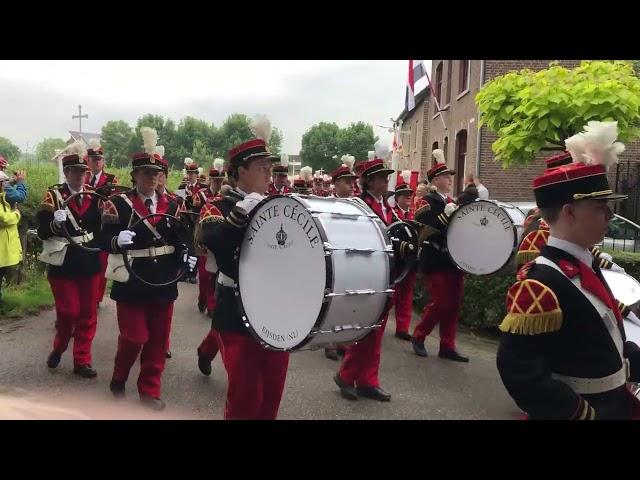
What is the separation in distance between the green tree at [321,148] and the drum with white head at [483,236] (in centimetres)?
4505

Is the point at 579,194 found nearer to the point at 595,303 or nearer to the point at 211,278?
the point at 595,303

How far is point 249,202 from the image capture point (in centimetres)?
326

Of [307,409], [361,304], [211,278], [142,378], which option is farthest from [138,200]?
[211,278]

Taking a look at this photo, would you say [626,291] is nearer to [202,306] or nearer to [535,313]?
[535,313]

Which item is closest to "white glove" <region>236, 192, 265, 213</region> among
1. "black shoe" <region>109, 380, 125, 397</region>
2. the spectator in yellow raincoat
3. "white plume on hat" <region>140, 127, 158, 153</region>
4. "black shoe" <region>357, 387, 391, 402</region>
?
"white plume on hat" <region>140, 127, 158, 153</region>

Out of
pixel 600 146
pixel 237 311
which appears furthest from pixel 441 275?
pixel 600 146

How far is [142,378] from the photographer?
→ 477 centimetres

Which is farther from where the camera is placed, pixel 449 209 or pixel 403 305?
pixel 403 305

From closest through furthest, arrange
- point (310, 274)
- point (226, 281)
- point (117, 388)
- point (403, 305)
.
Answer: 1. point (310, 274)
2. point (226, 281)
3. point (117, 388)
4. point (403, 305)

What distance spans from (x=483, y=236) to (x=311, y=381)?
230cm

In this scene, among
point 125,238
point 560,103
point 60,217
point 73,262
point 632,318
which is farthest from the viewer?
point 560,103

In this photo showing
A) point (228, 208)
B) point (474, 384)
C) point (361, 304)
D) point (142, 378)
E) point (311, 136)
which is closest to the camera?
point (361, 304)

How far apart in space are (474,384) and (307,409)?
1776 mm

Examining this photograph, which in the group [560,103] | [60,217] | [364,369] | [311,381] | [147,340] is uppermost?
[560,103]
